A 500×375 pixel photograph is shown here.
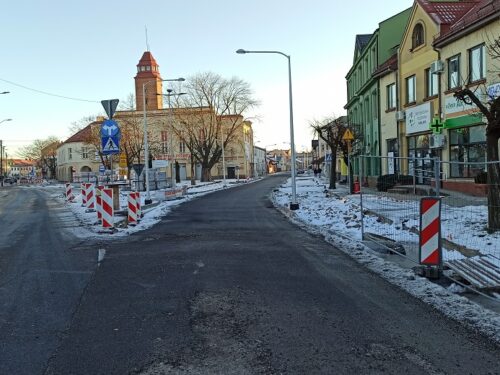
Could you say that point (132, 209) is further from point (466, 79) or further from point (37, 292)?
point (466, 79)

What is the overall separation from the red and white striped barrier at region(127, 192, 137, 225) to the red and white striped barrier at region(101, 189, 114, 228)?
1.35m

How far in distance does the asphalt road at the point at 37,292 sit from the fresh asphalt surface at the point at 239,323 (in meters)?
0.03

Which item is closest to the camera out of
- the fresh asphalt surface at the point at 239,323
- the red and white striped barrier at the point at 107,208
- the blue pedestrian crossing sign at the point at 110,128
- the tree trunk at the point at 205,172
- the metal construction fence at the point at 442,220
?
the fresh asphalt surface at the point at 239,323

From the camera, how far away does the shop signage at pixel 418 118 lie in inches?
936

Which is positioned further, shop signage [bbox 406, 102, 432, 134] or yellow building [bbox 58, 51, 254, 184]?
yellow building [bbox 58, 51, 254, 184]

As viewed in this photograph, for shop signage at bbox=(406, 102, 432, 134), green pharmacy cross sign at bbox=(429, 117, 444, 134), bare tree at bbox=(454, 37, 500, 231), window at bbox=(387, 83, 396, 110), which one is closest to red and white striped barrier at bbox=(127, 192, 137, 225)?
bare tree at bbox=(454, 37, 500, 231)

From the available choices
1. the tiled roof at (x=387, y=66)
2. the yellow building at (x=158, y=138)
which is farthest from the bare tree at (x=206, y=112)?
the tiled roof at (x=387, y=66)

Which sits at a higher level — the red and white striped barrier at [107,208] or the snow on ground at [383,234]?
the red and white striped barrier at [107,208]

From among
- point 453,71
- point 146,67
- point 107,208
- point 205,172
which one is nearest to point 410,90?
point 453,71

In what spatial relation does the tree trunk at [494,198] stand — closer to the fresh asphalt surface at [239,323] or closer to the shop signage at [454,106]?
the fresh asphalt surface at [239,323]

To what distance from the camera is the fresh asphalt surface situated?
4250 mm

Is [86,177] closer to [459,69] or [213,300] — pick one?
[459,69]

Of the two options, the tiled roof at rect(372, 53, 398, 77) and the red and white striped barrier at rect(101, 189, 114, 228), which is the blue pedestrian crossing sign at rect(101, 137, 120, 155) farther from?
the tiled roof at rect(372, 53, 398, 77)

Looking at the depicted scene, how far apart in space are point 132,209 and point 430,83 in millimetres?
15815
